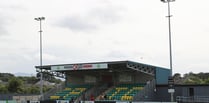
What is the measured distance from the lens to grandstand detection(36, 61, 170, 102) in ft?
157

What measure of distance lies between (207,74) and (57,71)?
10528 centimetres

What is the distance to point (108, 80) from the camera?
183ft

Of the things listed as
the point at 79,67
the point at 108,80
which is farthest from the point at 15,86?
the point at 79,67

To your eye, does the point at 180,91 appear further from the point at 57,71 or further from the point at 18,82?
the point at 18,82

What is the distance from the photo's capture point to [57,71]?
183 ft

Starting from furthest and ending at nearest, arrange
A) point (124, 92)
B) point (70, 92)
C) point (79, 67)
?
point (70, 92)
point (79, 67)
point (124, 92)

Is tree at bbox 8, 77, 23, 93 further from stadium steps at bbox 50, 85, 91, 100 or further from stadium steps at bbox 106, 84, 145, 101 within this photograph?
stadium steps at bbox 106, 84, 145, 101

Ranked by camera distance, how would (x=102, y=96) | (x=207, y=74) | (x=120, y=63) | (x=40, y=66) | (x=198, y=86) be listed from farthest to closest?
(x=207, y=74) < (x=40, y=66) < (x=102, y=96) < (x=120, y=63) < (x=198, y=86)

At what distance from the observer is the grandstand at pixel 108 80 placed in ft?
157

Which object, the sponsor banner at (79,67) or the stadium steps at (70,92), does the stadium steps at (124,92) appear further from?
the stadium steps at (70,92)

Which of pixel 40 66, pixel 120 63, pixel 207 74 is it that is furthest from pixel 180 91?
pixel 207 74

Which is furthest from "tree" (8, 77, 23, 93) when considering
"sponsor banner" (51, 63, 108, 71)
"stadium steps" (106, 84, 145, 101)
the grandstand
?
"stadium steps" (106, 84, 145, 101)

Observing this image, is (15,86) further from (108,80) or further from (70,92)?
(108,80)

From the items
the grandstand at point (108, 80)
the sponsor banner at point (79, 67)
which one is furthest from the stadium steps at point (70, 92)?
the sponsor banner at point (79, 67)
